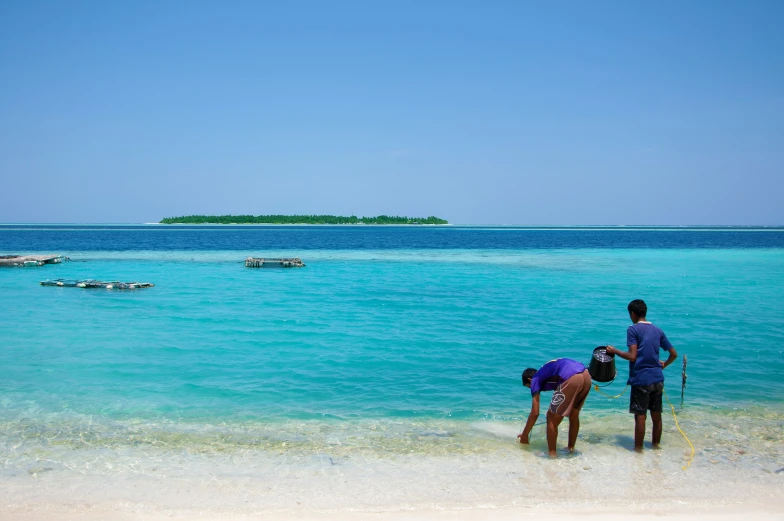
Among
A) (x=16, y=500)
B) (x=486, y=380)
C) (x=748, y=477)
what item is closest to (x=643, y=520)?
(x=748, y=477)

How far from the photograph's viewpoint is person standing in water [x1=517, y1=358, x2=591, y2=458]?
7.04 meters

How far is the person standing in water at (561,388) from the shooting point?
23.1 ft

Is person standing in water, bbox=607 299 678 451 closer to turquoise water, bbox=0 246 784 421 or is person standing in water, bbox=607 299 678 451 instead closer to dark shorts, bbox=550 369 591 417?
dark shorts, bbox=550 369 591 417

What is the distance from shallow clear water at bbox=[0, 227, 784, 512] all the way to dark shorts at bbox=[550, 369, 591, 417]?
99 centimetres

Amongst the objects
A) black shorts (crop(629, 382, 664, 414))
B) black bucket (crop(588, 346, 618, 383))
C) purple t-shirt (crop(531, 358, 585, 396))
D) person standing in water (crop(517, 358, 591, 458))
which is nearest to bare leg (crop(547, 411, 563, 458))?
person standing in water (crop(517, 358, 591, 458))

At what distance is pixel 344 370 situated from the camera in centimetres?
1241

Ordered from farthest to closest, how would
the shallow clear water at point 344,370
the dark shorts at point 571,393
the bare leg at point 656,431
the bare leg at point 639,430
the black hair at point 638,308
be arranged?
the shallow clear water at point 344,370, the bare leg at point 656,431, the bare leg at point 639,430, the black hair at point 638,308, the dark shorts at point 571,393

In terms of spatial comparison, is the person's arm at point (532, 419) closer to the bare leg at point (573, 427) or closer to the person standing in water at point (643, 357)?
the bare leg at point (573, 427)

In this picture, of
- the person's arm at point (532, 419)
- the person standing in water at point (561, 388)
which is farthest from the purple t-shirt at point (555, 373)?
the person's arm at point (532, 419)

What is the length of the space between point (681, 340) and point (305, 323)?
10.9 meters

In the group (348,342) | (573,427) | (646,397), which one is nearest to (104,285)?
(348,342)

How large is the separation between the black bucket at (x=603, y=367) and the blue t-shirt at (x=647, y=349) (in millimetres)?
295

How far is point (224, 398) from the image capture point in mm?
10422

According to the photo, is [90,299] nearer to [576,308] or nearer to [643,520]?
[576,308]
